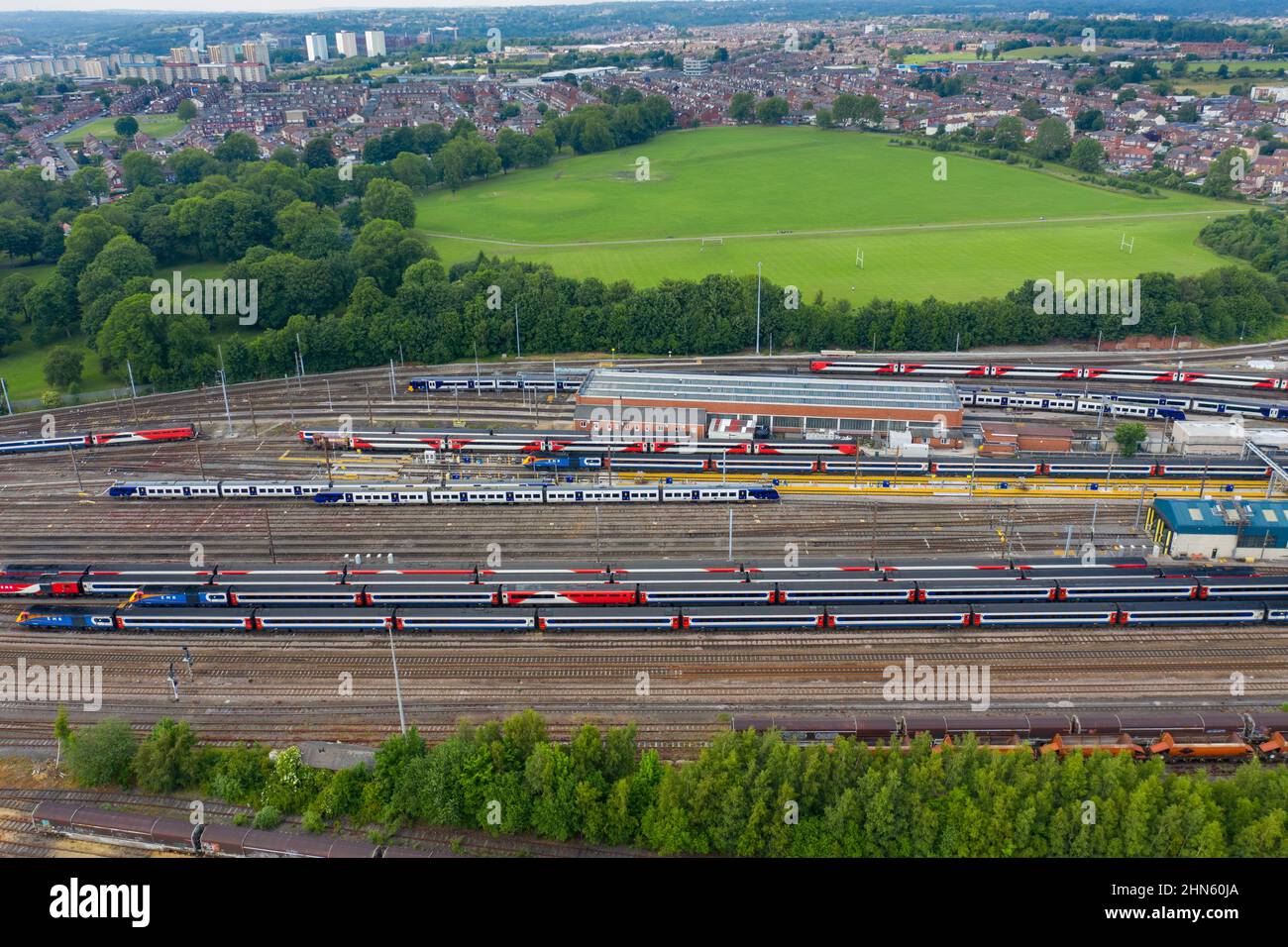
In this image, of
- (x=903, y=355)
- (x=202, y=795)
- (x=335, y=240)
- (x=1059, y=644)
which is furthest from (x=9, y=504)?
(x=903, y=355)

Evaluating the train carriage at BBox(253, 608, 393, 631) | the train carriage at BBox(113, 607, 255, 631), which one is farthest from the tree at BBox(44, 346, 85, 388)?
the train carriage at BBox(253, 608, 393, 631)

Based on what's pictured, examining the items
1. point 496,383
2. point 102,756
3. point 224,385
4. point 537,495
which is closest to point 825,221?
point 496,383

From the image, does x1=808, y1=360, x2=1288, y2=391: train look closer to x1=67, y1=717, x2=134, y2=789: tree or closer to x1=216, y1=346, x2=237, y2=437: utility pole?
x1=216, y1=346, x2=237, y2=437: utility pole

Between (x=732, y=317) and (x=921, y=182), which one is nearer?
(x=732, y=317)

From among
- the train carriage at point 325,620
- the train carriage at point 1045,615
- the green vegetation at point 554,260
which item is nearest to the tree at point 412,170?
the green vegetation at point 554,260

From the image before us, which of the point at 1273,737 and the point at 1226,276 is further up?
the point at 1226,276

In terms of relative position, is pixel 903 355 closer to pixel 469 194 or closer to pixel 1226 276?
pixel 1226 276
